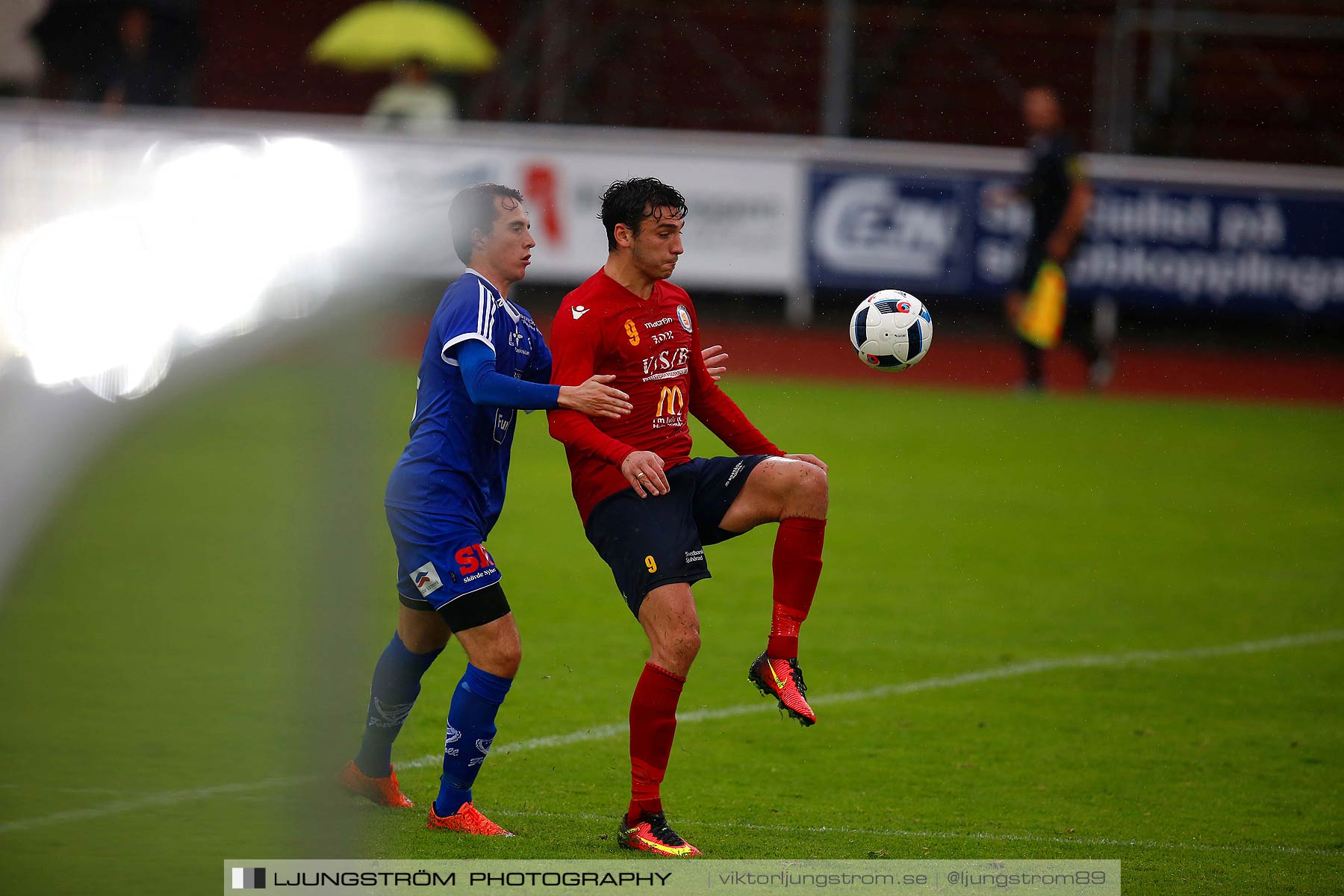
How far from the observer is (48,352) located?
1.33m

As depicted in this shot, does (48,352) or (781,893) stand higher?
(48,352)

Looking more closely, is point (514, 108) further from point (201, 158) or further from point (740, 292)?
point (201, 158)

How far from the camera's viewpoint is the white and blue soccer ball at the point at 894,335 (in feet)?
16.5

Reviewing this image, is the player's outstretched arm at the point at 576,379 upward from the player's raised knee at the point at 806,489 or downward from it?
upward

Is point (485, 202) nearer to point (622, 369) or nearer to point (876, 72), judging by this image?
point (622, 369)

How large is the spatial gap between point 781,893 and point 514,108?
608 inches

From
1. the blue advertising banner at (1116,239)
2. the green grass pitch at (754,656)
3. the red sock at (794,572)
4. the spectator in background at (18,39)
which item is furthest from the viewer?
the blue advertising banner at (1116,239)

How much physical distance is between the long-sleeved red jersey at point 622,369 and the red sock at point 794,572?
0.40 metres

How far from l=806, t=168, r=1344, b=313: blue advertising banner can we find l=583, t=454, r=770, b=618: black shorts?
11307 millimetres

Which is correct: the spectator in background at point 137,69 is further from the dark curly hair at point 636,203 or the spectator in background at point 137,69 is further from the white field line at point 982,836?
the white field line at point 982,836

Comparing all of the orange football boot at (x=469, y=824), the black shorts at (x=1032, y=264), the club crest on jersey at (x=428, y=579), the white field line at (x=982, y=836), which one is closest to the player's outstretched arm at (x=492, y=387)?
the club crest on jersey at (x=428, y=579)

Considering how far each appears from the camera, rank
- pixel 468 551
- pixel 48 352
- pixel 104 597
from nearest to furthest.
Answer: pixel 48 352, pixel 104 597, pixel 468 551

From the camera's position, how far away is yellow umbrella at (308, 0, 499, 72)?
1575 centimetres

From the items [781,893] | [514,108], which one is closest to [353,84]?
[514,108]
